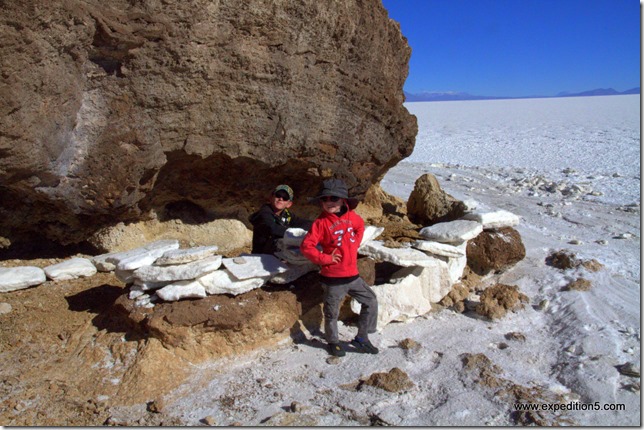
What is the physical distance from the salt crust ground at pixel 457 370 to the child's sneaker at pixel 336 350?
77 mm

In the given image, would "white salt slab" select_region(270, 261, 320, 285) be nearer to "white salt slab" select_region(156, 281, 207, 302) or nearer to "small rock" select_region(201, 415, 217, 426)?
"white salt slab" select_region(156, 281, 207, 302)

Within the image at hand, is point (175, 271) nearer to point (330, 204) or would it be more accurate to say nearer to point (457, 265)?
point (330, 204)

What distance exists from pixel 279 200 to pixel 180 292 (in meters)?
1.15

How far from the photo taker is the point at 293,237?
14.5ft

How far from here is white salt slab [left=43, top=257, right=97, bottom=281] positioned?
5039mm

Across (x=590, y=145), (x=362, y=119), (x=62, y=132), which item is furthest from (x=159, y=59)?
(x=590, y=145)

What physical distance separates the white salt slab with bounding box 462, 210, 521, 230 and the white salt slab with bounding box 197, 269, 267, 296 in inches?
106

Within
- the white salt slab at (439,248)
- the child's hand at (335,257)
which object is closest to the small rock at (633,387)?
the white salt slab at (439,248)

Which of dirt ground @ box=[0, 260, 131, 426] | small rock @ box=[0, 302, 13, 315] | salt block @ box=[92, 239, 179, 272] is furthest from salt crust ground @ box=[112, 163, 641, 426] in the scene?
small rock @ box=[0, 302, 13, 315]

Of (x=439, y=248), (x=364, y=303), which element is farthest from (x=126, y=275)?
(x=439, y=248)

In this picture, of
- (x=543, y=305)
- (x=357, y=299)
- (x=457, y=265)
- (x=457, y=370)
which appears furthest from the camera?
(x=457, y=265)

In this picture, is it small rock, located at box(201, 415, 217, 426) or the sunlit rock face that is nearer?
small rock, located at box(201, 415, 217, 426)

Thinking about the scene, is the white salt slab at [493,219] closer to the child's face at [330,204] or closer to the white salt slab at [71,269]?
the child's face at [330,204]

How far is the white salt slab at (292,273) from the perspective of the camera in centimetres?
442
